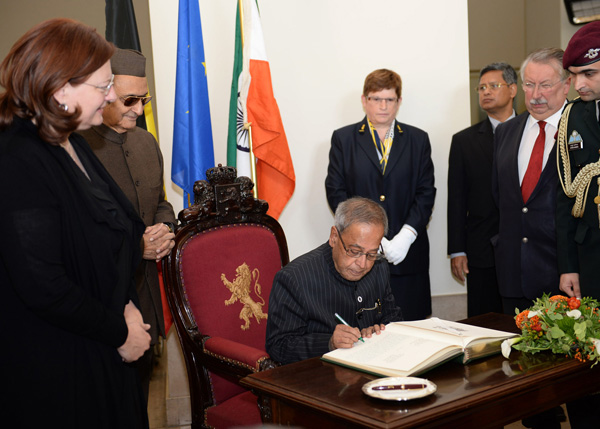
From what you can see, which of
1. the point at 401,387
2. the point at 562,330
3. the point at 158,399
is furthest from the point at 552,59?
the point at 158,399

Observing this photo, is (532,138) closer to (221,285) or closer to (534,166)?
(534,166)

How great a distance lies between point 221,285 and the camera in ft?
9.17

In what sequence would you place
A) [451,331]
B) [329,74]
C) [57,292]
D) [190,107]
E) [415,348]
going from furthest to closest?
[329,74]
[190,107]
[451,331]
[415,348]
[57,292]

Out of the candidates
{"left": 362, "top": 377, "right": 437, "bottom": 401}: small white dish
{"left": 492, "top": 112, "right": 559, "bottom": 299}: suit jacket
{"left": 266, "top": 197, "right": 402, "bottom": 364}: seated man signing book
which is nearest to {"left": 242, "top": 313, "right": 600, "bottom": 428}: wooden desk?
{"left": 362, "top": 377, "right": 437, "bottom": 401}: small white dish

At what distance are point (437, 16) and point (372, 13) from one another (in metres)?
0.46

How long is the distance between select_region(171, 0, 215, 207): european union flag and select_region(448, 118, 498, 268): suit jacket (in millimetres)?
1539

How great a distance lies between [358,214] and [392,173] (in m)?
1.60

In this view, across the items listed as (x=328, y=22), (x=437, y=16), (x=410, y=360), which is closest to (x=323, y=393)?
(x=410, y=360)

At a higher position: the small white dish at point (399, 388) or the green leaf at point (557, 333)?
the green leaf at point (557, 333)

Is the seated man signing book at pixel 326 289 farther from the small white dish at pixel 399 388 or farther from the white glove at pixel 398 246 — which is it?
the white glove at pixel 398 246

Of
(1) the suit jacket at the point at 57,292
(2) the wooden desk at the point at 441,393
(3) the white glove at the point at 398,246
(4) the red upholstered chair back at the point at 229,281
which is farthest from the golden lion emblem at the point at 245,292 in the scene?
(3) the white glove at the point at 398,246

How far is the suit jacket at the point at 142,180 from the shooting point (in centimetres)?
283

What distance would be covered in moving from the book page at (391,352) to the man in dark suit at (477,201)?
1959 millimetres

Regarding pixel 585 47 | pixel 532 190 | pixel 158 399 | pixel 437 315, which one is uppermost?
pixel 585 47
